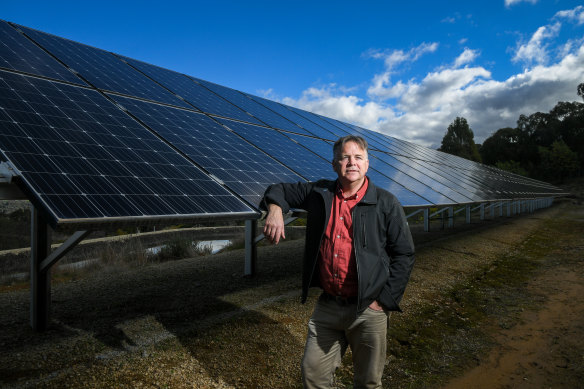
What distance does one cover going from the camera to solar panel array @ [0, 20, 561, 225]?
443cm

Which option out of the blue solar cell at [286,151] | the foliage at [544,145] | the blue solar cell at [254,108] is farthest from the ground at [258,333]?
the foliage at [544,145]

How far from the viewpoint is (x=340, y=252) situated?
10.5 feet

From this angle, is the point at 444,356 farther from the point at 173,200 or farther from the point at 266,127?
the point at 266,127

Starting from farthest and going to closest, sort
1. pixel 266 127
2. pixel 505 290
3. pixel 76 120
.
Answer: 1. pixel 266 127
2. pixel 505 290
3. pixel 76 120

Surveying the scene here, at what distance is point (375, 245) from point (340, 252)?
0.99 feet

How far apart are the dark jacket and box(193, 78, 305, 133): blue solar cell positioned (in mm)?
10206

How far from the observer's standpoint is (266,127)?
12.5m

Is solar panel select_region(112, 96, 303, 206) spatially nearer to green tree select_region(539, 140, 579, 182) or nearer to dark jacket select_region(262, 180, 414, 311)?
dark jacket select_region(262, 180, 414, 311)

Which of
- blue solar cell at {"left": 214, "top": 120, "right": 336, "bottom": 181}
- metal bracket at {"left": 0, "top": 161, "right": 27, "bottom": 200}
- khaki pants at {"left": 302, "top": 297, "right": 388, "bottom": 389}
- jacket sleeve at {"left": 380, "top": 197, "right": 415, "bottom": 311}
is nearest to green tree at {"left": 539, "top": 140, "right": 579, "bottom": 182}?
blue solar cell at {"left": 214, "top": 120, "right": 336, "bottom": 181}

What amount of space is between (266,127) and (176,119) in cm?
398

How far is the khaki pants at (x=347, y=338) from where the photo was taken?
3121 mm

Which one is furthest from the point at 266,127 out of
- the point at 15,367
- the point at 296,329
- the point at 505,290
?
the point at 15,367

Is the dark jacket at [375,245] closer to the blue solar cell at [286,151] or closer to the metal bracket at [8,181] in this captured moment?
the metal bracket at [8,181]

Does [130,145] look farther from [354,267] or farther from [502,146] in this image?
[502,146]
